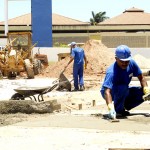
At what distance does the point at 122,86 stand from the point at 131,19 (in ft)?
188

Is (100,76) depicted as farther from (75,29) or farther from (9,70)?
(75,29)

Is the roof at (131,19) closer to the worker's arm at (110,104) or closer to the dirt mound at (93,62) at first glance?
the dirt mound at (93,62)

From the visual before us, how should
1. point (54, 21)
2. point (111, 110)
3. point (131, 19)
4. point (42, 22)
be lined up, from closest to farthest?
1. point (111, 110)
2. point (42, 22)
3. point (131, 19)
4. point (54, 21)

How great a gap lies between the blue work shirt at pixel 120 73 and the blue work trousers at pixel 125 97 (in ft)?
0.35

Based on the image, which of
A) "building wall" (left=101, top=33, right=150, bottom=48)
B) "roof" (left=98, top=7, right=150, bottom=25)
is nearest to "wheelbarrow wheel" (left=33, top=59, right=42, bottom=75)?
"building wall" (left=101, top=33, right=150, bottom=48)

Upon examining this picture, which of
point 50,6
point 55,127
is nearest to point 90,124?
point 55,127

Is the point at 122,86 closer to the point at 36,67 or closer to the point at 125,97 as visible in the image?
the point at 125,97

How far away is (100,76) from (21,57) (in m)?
4.57

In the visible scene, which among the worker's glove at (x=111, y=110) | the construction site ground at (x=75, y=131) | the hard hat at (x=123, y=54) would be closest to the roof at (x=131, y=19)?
the construction site ground at (x=75, y=131)

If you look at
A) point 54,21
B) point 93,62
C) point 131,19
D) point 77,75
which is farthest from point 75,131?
point 131,19

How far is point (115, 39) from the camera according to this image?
2094 inches

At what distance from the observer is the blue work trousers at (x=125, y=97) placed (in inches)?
365

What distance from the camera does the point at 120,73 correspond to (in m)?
9.12

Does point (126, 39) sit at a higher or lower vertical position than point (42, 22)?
lower
